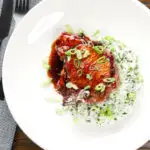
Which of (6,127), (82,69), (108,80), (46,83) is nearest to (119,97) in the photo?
(108,80)

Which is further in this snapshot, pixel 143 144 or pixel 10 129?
pixel 10 129

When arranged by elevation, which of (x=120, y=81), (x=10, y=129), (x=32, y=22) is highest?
(x=32, y=22)

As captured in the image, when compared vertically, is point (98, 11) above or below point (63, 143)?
above

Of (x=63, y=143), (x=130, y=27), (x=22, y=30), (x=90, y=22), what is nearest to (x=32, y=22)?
(x=22, y=30)

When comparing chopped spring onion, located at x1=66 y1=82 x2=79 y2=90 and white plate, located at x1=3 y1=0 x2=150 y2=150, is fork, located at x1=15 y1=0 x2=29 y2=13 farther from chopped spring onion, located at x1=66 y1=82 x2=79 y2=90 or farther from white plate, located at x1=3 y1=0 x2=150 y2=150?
chopped spring onion, located at x1=66 y1=82 x2=79 y2=90

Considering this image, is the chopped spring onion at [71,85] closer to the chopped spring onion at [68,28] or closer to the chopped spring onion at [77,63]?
the chopped spring onion at [77,63]

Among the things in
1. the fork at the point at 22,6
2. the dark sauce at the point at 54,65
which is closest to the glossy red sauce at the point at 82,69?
the dark sauce at the point at 54,65

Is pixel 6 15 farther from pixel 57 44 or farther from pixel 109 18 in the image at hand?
pixel 109 18
